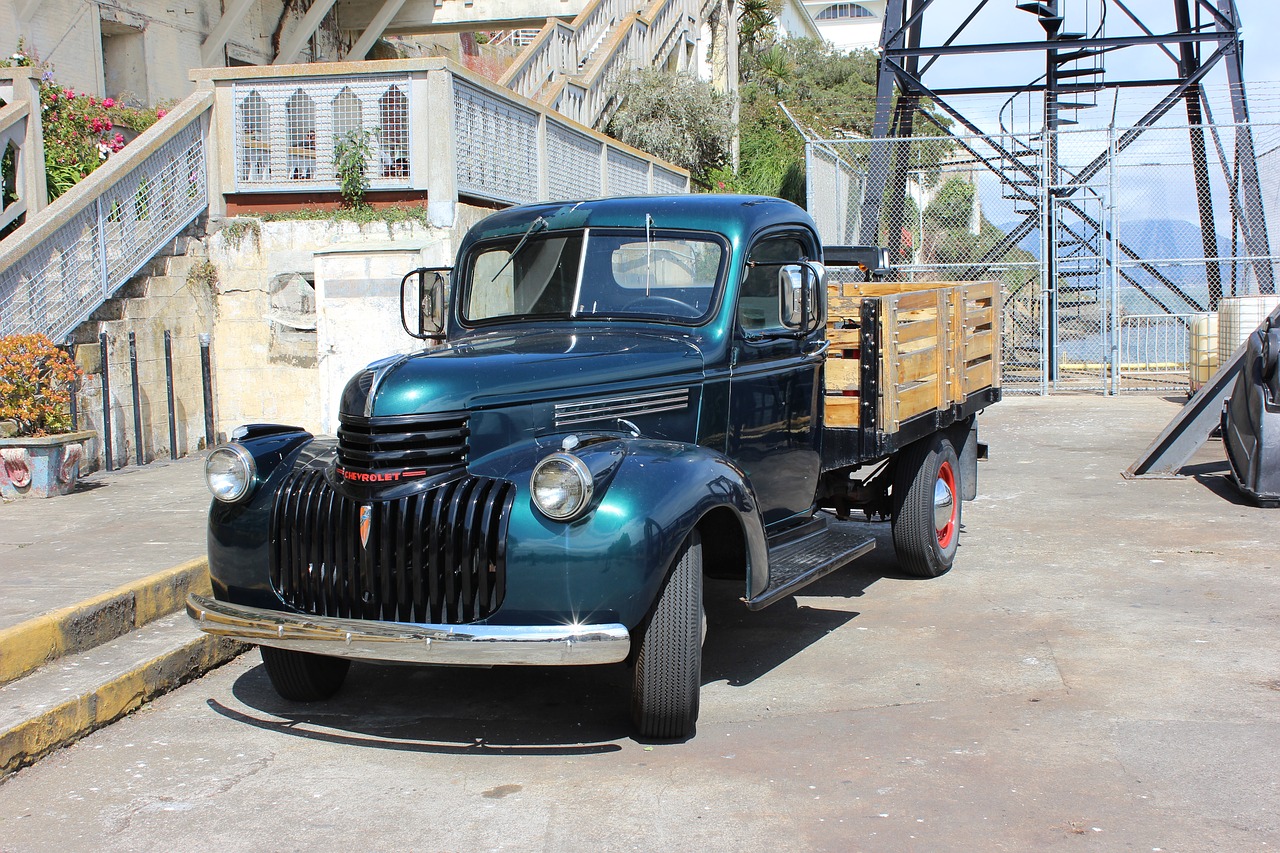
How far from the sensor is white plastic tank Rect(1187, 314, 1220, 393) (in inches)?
615

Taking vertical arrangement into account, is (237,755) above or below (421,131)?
below

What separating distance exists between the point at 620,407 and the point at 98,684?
234 cm

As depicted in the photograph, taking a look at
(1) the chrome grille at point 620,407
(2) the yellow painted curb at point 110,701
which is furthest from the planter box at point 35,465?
(1) the chrome grille at point 620,407

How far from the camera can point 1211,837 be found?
363cm

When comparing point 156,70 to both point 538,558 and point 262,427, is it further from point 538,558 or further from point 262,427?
point 538,558

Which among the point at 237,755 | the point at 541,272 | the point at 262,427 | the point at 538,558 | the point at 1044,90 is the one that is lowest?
the point at 237,755

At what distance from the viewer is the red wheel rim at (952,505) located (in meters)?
7.44

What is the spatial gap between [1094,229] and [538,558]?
17.7 meters

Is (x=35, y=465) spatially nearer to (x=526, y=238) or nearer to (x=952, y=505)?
(x=526, y=238)

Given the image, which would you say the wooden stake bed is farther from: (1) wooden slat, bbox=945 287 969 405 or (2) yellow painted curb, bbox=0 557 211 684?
(2) yellow painted curb, bbox=0 557 211 684

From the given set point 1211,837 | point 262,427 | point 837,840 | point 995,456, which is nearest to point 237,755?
point 262,427

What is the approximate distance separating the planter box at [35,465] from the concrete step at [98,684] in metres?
3.37

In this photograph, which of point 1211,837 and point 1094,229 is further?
point 1094,229

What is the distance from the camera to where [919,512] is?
277 inches
